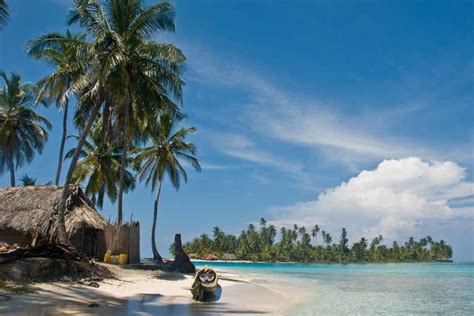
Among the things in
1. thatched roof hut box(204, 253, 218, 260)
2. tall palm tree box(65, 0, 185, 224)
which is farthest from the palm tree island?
thatched roof hut box(204, 253, 218, 260)

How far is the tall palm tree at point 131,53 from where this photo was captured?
17125 millimetres

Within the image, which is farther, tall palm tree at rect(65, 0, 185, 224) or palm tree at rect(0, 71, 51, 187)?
palm tree at rect(0, 71, 51, 187)

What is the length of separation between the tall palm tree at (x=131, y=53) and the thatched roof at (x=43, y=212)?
13.3 ft

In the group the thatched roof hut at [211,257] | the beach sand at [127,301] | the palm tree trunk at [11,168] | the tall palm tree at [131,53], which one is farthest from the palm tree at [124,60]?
the thatched roof hut at [211,257]

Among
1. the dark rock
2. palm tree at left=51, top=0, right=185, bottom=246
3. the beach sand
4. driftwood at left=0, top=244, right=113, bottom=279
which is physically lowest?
the beach sand

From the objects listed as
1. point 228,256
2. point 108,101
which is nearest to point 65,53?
point 108,101

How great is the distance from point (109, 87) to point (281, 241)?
95249mm

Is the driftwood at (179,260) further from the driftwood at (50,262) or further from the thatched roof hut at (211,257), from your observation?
the thatched roof hut at (211,257)

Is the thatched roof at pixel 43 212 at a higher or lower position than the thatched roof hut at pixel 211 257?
higher

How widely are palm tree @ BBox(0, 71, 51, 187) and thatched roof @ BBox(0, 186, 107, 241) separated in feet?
25.5

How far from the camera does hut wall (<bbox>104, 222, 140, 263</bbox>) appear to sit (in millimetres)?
19422

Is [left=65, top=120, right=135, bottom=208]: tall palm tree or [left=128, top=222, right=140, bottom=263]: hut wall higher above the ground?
[left=65, top=120, right=135, bottom=208]: tall palm tree

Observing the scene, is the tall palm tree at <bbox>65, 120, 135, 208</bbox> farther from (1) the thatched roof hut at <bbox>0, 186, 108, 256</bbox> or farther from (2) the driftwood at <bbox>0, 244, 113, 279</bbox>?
(2) the driftwood at <bbox>0, 244, 113, 279</bbox>

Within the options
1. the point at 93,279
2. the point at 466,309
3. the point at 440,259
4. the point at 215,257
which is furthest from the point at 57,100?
the point at 440,259
